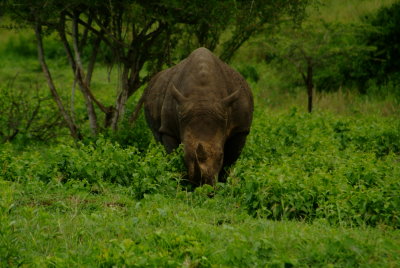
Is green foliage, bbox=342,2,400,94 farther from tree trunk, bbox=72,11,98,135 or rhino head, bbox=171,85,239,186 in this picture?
rhino head, bbox=171,85,239,186

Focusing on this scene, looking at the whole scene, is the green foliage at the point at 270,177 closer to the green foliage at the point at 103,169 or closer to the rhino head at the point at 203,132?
the green foliage at the point at 103,169

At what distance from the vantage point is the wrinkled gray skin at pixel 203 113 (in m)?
7.99

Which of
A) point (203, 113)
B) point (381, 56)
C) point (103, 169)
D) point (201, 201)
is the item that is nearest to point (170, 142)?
point (203, 113)

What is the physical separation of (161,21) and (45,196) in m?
5.21

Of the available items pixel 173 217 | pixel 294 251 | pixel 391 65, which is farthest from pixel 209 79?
pixel 391 65

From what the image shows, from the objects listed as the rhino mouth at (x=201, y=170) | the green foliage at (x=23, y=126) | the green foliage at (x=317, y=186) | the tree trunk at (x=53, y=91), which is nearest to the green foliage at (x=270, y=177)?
the green foliage at (x=317, y=186)

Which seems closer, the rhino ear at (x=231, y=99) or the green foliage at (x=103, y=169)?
the green foliage at (x=103, y=169)

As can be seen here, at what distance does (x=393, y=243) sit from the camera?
16.0 ft

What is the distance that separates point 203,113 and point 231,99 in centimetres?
58

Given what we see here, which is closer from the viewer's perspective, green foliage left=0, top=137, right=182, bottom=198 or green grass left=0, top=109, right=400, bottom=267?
green grass left=0, top=109, right=400, bottom=267

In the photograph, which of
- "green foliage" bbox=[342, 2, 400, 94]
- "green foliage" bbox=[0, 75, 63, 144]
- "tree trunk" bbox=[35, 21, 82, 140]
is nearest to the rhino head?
"tree trunk" bbox=[35, 21, 82, 140]

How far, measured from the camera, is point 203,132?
26.9ft

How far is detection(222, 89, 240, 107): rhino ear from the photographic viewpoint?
8.59 m

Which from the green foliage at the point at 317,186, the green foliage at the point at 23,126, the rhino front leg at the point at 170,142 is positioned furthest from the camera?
the green foliage at the point at 23,126
